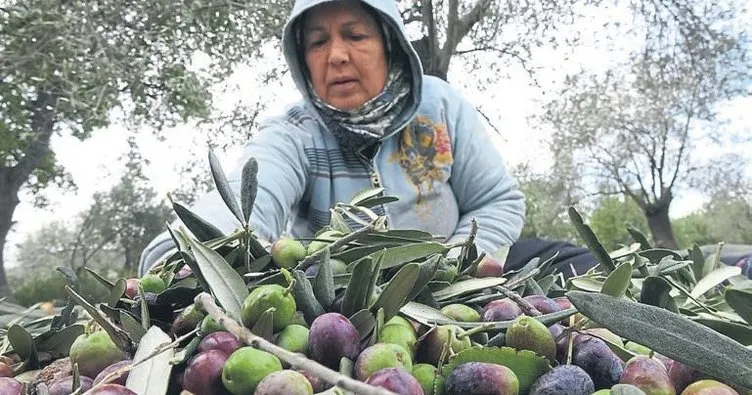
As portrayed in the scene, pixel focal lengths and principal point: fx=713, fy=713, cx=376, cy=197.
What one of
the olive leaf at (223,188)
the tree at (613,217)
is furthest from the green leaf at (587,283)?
the tree at (613,217)

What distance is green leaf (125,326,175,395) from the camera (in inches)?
16.6

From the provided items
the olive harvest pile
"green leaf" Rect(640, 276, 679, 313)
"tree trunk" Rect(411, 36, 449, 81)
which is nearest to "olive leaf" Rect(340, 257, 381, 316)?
the olive harvest pile

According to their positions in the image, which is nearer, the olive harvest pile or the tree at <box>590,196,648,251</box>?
the olive harvest pile

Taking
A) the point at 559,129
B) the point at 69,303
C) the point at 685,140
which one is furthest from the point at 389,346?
the point at 685,140

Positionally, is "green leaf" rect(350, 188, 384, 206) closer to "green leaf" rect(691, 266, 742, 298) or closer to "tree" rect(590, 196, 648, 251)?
"green leaf" rect(691, 266, 742, 298)

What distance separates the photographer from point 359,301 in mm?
503

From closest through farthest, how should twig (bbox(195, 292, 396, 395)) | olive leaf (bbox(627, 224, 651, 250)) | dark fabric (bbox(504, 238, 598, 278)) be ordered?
twig (bbox(195, 292, 396, 395)) < olive leaf (bbox(627, 224, 651, 250)) < dark fabric (bbox(504, 238, 598, 278))

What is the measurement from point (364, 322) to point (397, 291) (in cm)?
3

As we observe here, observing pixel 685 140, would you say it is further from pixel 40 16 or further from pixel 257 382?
pixel 257 382

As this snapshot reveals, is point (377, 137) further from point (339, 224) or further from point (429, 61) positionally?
point (429, 61)

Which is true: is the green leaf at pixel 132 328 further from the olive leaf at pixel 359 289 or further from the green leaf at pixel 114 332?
the olive leaf at pixel 359 289

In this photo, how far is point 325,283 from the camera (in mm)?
522

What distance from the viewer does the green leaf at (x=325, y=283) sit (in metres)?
0.52

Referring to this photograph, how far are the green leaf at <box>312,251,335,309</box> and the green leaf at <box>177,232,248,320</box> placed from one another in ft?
0.17
